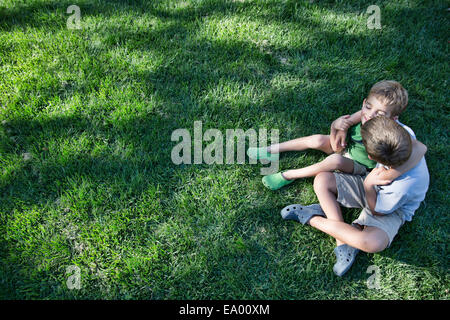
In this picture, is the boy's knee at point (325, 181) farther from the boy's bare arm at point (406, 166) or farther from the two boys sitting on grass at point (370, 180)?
the boy's bare arm at point (406, 166)

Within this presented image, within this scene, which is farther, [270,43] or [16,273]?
[270,43]

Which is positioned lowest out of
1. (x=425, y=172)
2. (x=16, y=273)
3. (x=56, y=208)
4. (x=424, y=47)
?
(x=16, y=273)

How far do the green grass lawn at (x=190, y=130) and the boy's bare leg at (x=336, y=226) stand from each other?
0.38ft

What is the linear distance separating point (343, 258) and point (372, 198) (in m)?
0.44

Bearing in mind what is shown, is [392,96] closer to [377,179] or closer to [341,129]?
[341,129]

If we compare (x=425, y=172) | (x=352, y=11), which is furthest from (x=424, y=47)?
(x=425, y=172)

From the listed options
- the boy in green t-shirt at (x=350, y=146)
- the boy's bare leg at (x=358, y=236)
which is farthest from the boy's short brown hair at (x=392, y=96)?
the boy's bare leg at (x=358, y=236)

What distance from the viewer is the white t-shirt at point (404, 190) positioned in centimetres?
203

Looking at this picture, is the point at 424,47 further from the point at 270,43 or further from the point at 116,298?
the point at 116,298

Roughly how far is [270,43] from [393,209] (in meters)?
2.07

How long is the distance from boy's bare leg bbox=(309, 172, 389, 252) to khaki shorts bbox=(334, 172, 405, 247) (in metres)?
0.04

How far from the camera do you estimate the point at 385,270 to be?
7.19ft

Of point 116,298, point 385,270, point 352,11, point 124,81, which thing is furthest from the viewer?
point 352,11

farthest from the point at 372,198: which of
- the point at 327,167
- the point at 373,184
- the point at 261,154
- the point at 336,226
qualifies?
the point at 261,154
